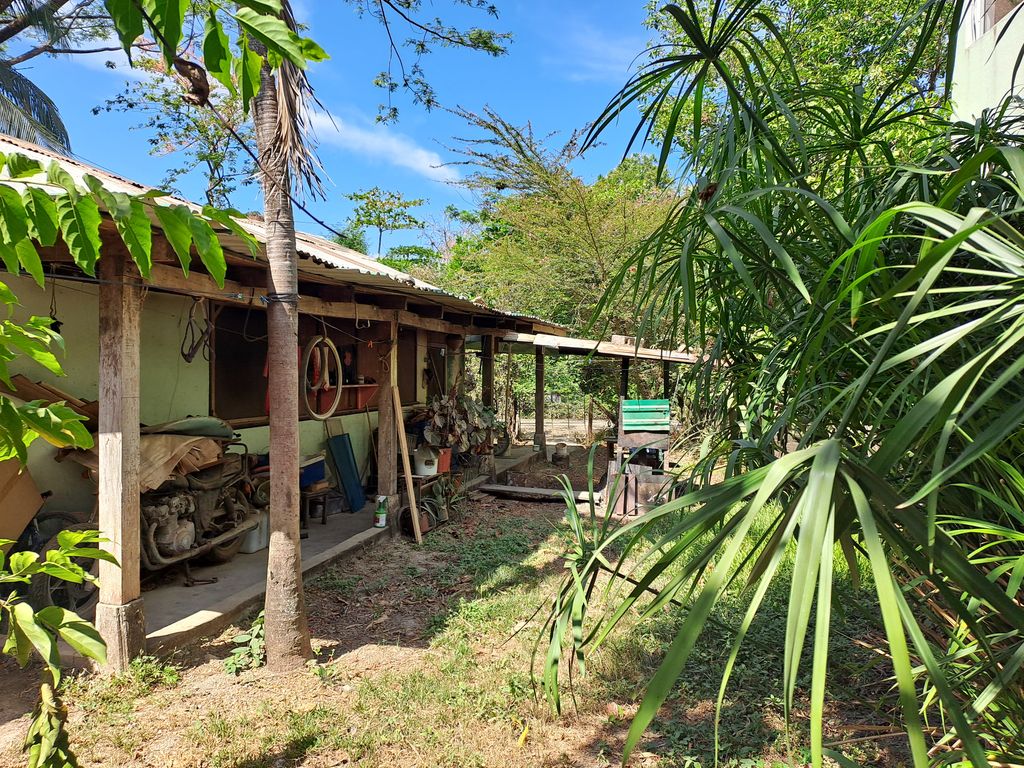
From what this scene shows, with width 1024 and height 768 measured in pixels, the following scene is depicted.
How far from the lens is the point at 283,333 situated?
3816mm

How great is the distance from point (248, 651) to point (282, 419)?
1601 millimetres

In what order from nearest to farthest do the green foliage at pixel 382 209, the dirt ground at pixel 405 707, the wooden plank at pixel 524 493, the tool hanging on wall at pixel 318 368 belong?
the dirt ground at pixel 405 707 → the tool hanging on wall at pixel 318 368 → the wooden plank at pixel 524 493 → the green foliage at pixel 382 209

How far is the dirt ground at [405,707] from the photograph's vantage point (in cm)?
302

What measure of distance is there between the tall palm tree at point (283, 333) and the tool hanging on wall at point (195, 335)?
2.24m

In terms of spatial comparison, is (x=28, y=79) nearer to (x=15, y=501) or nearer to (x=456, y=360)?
(x=456, y=360)

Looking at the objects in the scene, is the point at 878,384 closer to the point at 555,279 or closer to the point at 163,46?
the point at 163,46

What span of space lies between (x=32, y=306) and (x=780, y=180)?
16.3 ft

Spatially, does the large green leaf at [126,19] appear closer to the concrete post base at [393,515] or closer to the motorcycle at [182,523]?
the motorcycle at [182,523]

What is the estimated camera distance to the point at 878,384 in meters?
1.67

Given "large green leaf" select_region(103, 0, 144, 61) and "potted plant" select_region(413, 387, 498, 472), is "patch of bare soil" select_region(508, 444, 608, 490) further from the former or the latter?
"large green leaf" select_region(103, 0, 144, 61)

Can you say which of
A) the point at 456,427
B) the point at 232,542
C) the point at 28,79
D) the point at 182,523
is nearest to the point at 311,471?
the point at 232,542

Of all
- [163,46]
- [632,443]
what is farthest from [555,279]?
[163,46]

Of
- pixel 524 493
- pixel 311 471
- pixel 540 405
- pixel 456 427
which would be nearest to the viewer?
pixel 311 471

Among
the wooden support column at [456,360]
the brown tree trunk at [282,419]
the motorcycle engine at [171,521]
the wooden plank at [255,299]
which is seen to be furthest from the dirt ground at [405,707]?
the wooden support column at [456,360]
